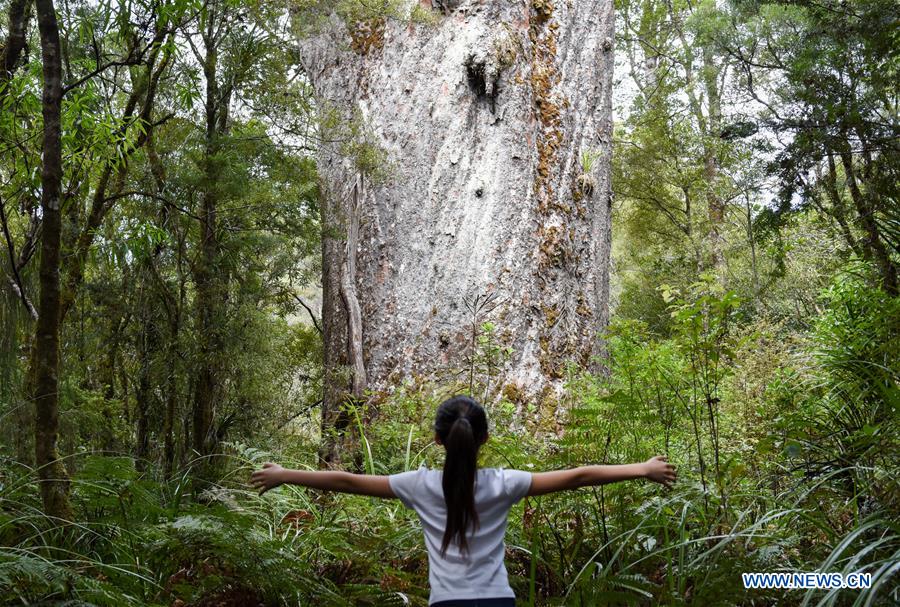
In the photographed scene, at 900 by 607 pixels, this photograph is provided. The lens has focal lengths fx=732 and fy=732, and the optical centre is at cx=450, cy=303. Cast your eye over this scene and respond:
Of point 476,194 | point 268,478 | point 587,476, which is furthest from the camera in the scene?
point 476,194

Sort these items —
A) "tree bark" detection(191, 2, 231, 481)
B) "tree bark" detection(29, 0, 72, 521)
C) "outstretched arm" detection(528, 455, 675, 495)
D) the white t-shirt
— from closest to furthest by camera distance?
the white t-shirt < "outstretched arm" detection(528, 455, 675, 495) < "tree bark" detection(29, 0, 72, 521) < "tree bark" detection(191, 2, 231, 481)

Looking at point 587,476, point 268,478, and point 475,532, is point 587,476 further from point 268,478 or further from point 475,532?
point 268,478

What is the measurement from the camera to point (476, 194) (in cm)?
752

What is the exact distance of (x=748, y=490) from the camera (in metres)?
3.87

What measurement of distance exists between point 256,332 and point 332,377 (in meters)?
2.18

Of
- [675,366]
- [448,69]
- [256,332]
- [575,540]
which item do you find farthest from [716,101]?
[575,540]

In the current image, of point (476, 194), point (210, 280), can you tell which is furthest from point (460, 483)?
point (210, 280)

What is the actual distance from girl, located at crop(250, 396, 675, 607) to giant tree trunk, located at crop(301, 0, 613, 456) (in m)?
4.24

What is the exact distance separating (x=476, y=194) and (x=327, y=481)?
526 centimetres

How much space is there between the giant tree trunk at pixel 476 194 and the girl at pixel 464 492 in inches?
167

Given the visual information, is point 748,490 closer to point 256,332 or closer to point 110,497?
point 110,497

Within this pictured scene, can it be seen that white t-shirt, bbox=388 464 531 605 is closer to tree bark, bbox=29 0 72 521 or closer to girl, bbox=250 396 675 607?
girl, bbox=250 396 675 607

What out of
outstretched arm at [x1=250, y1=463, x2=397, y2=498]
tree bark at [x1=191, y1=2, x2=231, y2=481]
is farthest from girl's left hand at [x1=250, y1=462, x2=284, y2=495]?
tree bark at [x1=191, y1=2, x2=231, y2=481]

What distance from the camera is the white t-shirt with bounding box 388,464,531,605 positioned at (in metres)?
A: 2.34
